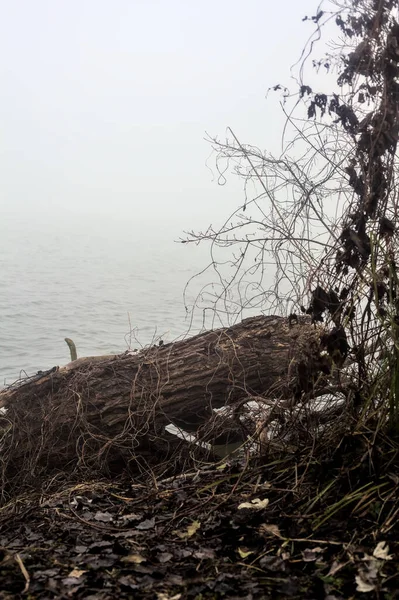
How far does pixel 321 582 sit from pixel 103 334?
33.5 feet

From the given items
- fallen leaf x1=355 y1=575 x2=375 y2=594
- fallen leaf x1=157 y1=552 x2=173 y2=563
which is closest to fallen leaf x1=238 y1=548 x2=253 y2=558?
fallen leaf x1=157 y1=552 x2=173 y2=563

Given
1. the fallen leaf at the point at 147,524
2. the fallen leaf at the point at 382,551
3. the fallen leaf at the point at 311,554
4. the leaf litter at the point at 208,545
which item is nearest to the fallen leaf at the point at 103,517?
the leaf litter at the point at 208,545

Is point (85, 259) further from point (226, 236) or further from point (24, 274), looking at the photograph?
point (226, 236)

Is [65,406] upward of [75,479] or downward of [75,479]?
upward

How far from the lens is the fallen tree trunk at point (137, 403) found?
4.88m

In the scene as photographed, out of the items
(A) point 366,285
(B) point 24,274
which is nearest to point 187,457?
(A) point 366,285

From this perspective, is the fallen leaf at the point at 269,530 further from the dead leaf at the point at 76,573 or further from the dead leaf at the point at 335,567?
the dead leaf at the point at 76,573

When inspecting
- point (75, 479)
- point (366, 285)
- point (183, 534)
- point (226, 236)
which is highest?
point (226, 236)

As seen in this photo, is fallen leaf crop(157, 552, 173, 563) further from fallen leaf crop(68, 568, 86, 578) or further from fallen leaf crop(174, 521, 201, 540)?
fallen leaf crop(68, 568, 86, 578)

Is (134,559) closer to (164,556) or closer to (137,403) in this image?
(164,556)

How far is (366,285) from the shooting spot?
10.8 feet

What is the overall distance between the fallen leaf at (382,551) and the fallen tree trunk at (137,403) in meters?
2.23

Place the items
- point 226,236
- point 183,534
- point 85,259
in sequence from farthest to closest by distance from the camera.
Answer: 1. point 85,259
2. point 226,236
3. point 183,534

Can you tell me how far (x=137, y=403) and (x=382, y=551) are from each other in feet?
8.77
